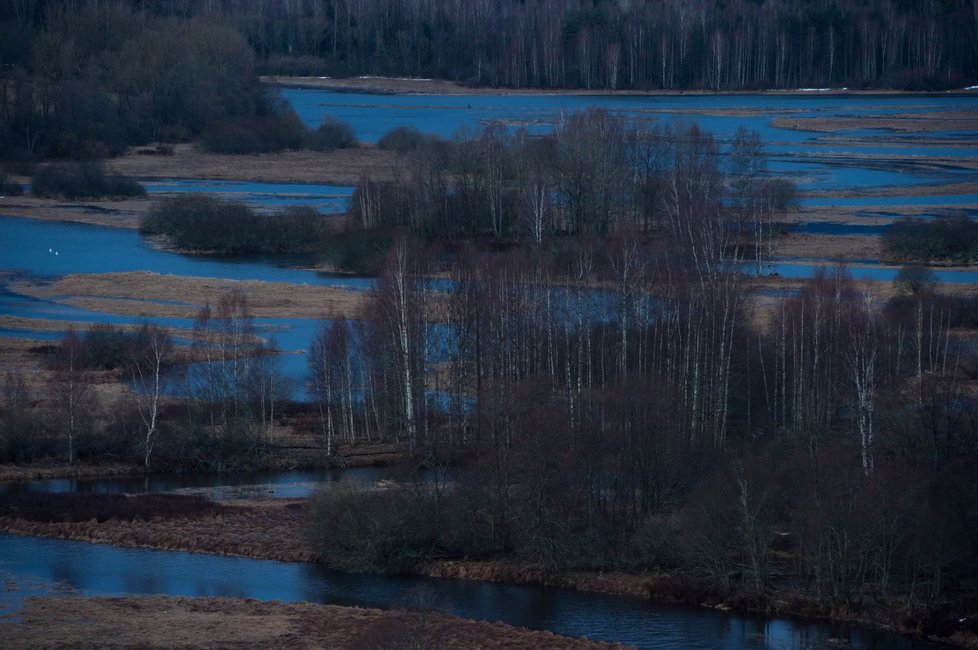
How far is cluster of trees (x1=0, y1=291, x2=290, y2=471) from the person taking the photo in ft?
94.6

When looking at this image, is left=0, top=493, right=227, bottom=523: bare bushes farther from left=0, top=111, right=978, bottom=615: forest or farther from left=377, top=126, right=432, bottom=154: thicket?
left=377, top=126, right=432, bottom=154: thicket

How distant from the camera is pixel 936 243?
152ft

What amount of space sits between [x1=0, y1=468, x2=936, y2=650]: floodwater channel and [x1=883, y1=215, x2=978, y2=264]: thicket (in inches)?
1090

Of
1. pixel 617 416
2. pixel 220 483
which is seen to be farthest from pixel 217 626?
pixel 220 483

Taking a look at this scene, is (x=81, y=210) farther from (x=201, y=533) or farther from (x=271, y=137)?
(x=201, y=533)

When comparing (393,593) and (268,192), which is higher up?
(268,192)

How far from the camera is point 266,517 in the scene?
25.0m

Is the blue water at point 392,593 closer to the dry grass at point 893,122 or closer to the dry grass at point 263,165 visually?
the dry grass at point 263,165

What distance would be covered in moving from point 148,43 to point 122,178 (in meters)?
26.2

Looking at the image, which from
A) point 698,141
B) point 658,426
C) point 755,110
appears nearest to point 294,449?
point 658,426

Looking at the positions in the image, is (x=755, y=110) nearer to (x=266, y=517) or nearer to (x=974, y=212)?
(x=974, y=212)

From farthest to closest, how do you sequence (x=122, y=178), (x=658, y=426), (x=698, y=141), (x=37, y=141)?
(x=37, y=141), (x=122, y=178), (x=698, y=141), (x=658, y=426)

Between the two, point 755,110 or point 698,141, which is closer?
point 698,141

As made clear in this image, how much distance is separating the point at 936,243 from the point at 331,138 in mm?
43176
